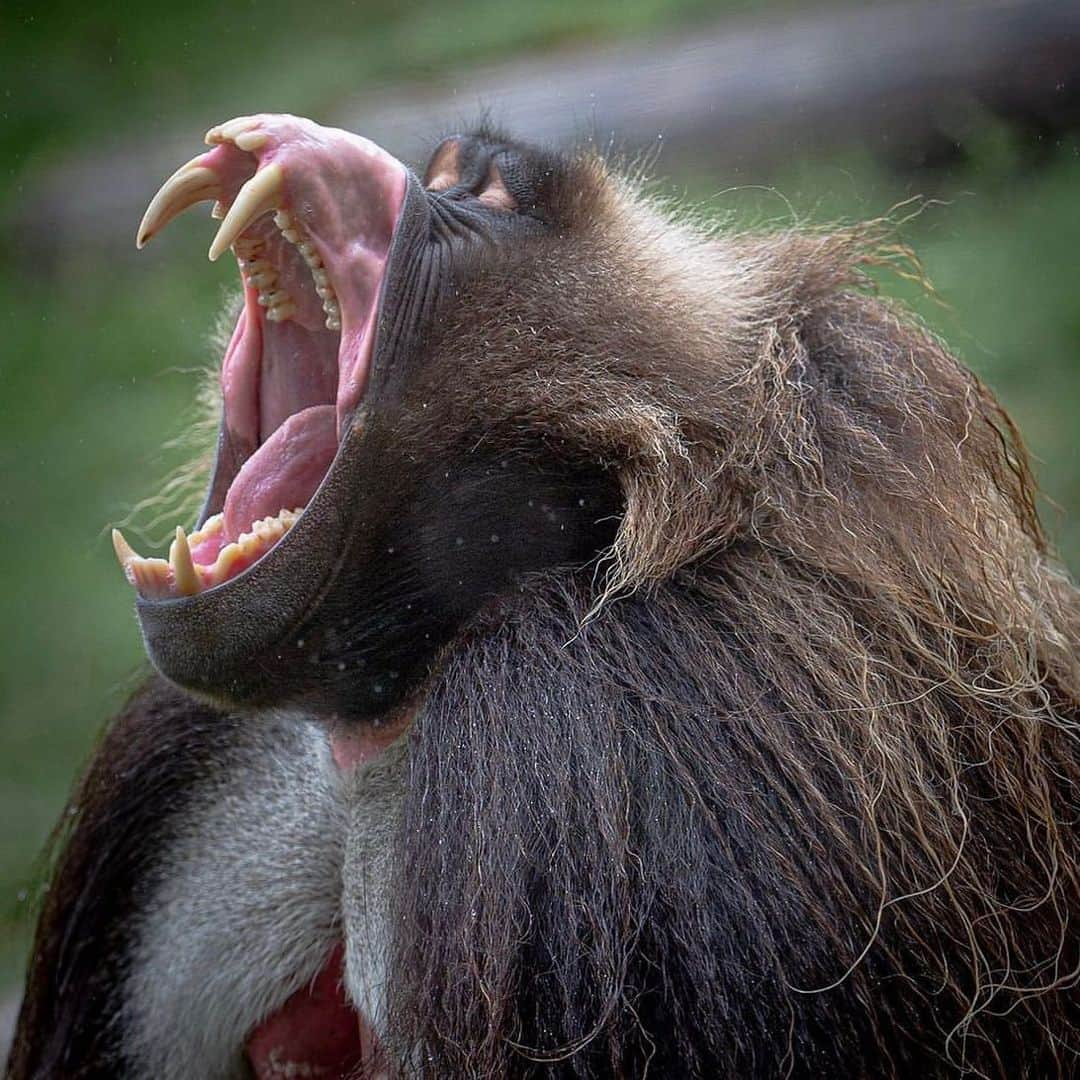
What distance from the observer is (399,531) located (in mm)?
1616

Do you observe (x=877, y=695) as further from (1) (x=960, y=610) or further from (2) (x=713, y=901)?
Answer: (2) (x=713, y=901)

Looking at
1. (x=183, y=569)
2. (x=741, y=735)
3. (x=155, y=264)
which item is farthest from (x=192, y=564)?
(x=155, y=264)

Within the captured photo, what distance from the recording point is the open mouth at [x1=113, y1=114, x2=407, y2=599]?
5.22ft

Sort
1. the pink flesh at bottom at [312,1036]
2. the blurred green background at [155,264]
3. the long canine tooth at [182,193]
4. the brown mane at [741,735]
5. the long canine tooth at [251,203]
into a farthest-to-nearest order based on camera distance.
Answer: the blurred green background at [155,264] → the pink flesh at bottom at [312,1036] → the long canine tooth at [182,193] → the long canine tooth at [251,203] → the brown mane at [741,735]

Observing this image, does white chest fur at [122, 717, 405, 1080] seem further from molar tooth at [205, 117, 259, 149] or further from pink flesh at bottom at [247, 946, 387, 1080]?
molar tooth at [205, 117, 259, 149]

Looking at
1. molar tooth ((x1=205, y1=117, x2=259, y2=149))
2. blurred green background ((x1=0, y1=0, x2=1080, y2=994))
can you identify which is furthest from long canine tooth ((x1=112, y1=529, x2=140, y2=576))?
blurred green background ((x1=0, y1=0, x2=1080, y2=994))

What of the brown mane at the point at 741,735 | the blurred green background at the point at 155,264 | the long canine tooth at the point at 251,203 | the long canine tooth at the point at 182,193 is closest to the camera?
the brown mane at the point at 741,735

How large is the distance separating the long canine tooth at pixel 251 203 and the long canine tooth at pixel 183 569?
30cm

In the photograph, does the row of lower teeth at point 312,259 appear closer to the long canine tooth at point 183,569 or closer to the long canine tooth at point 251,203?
the long canine tooth at point 251,203

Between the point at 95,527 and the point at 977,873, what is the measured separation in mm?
3220

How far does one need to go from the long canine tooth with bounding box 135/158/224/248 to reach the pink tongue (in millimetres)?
265

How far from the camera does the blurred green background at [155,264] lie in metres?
3.53

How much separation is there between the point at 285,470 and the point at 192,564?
193 mm

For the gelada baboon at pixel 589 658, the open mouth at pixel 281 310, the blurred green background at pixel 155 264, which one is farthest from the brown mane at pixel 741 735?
the blurred green background at pixel 155 264
